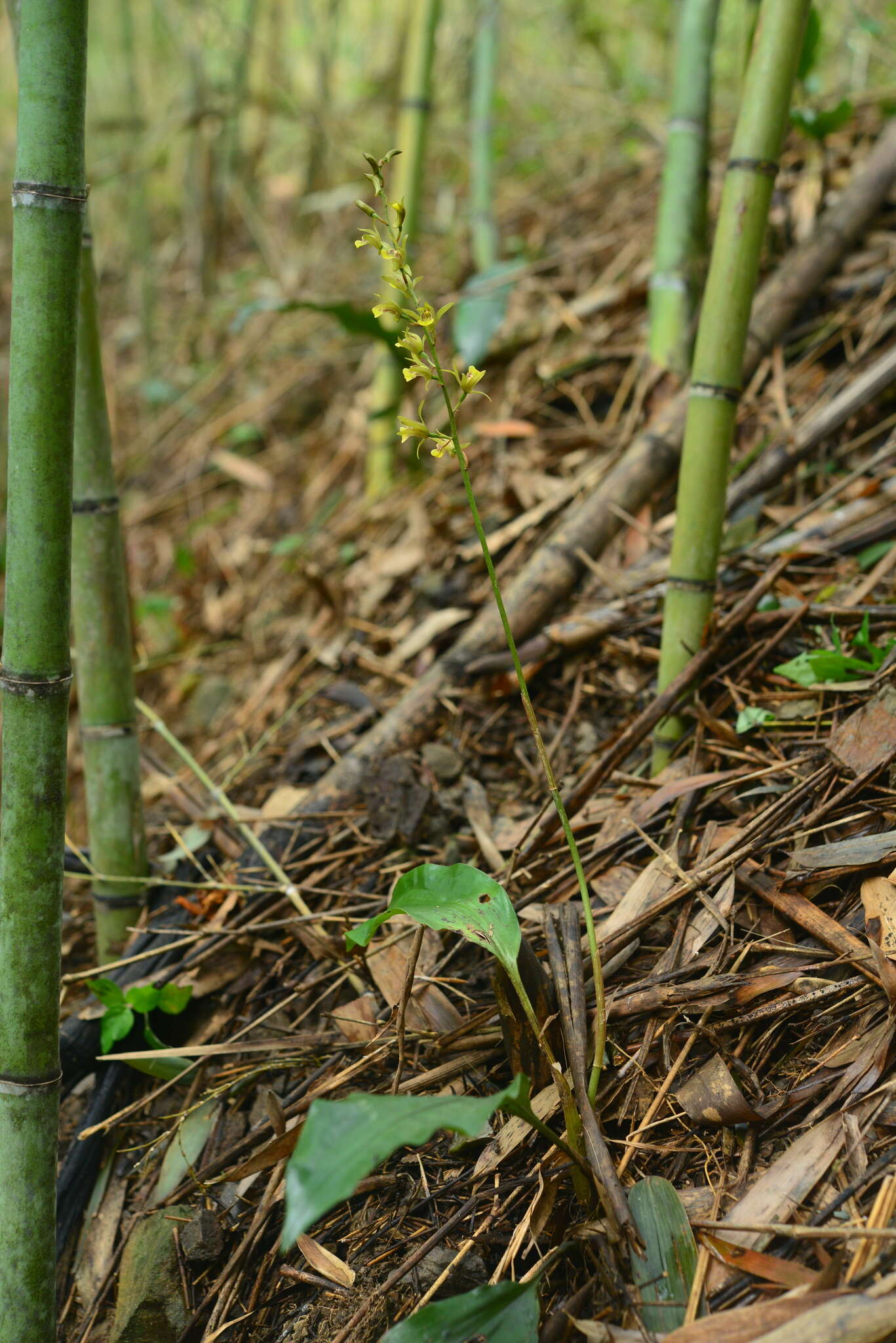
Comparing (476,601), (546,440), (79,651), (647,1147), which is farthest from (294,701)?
(647,1147)

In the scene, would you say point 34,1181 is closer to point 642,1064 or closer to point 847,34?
point 642,1064

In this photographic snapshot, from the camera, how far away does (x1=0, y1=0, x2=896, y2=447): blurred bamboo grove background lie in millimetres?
3801

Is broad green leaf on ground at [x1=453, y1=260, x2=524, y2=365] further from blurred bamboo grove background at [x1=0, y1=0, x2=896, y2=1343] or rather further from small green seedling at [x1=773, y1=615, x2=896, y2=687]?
small green seedling at [x1=773, y1=615, x2=896, y2=687]

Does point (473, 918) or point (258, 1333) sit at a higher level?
point (473, 918)

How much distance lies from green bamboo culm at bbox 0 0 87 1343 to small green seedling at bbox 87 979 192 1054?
0.90ft

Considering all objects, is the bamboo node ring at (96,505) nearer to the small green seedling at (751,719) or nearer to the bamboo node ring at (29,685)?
the bamboo node ring at (29,685)

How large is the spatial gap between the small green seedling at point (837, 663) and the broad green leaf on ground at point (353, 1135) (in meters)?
0.84

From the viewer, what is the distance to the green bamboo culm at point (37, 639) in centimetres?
103

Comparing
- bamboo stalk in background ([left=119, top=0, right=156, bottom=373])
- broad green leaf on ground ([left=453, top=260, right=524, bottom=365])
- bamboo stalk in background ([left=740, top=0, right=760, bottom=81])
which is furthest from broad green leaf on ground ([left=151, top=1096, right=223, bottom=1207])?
bamboo stalk in background ([left=119, top=0, right=156, bottom=373])

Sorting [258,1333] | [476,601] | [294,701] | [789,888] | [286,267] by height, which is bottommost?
[258,1333]

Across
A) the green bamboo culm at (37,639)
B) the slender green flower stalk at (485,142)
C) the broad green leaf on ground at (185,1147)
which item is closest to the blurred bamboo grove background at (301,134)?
the slender green flower stalk at (485,142)

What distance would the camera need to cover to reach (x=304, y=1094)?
1272 mm

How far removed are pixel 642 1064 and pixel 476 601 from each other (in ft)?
3.94

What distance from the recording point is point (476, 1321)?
876 mm
